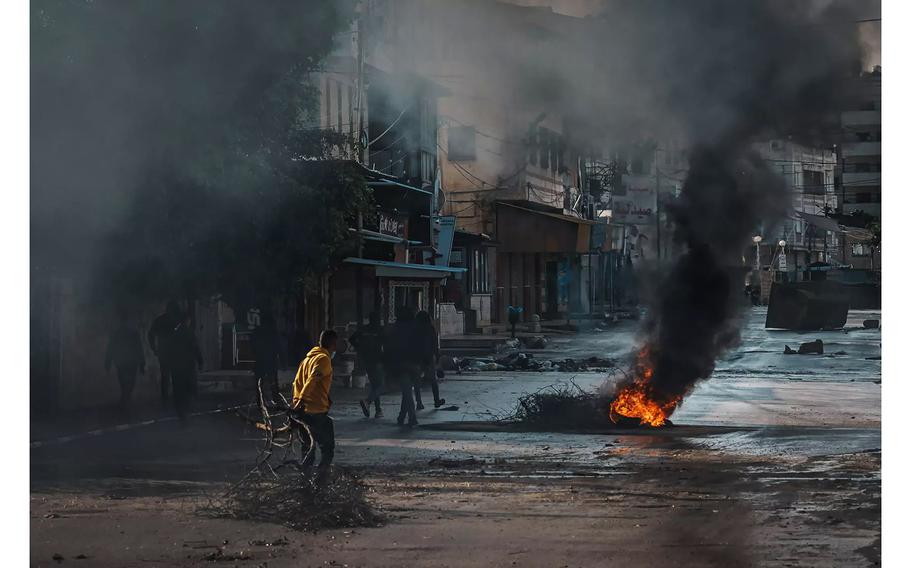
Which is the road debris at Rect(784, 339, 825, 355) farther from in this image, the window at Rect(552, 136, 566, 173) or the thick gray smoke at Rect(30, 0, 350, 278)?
the thick gray smoke at Rect(30, 0, 350, 278)

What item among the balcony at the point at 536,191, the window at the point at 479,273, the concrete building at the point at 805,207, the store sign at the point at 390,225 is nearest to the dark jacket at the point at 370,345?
the concrete building at the point at 805,207

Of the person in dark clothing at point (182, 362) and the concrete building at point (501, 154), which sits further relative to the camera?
the concrete building at point (501, 154)

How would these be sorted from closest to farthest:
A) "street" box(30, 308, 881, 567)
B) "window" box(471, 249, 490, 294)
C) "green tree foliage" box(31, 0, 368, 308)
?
"street" box(30, 308, 881, 567), "green tree foliage" box(31, 0, 368, 308), "window" box(471, 249, 490, 294)

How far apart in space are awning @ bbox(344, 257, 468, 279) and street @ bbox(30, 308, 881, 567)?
8931 millimetres

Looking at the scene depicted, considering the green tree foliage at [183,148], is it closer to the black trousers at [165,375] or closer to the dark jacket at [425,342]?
the black trousers at [165,375]

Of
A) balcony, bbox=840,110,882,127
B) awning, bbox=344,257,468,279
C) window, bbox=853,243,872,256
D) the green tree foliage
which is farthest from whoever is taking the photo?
awning, bbox=344,257,468,279

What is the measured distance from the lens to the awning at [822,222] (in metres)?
15.5

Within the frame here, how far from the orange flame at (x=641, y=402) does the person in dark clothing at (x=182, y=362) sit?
193 inches

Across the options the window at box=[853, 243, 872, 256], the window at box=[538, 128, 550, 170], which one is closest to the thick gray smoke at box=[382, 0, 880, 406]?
the window at box=[853, 243, 872, 256]

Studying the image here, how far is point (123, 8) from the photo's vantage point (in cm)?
1211

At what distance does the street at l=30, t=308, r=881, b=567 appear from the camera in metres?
7.20

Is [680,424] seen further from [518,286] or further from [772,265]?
[518,286]

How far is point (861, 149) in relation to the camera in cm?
1206

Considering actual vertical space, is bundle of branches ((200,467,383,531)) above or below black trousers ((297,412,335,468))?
below
